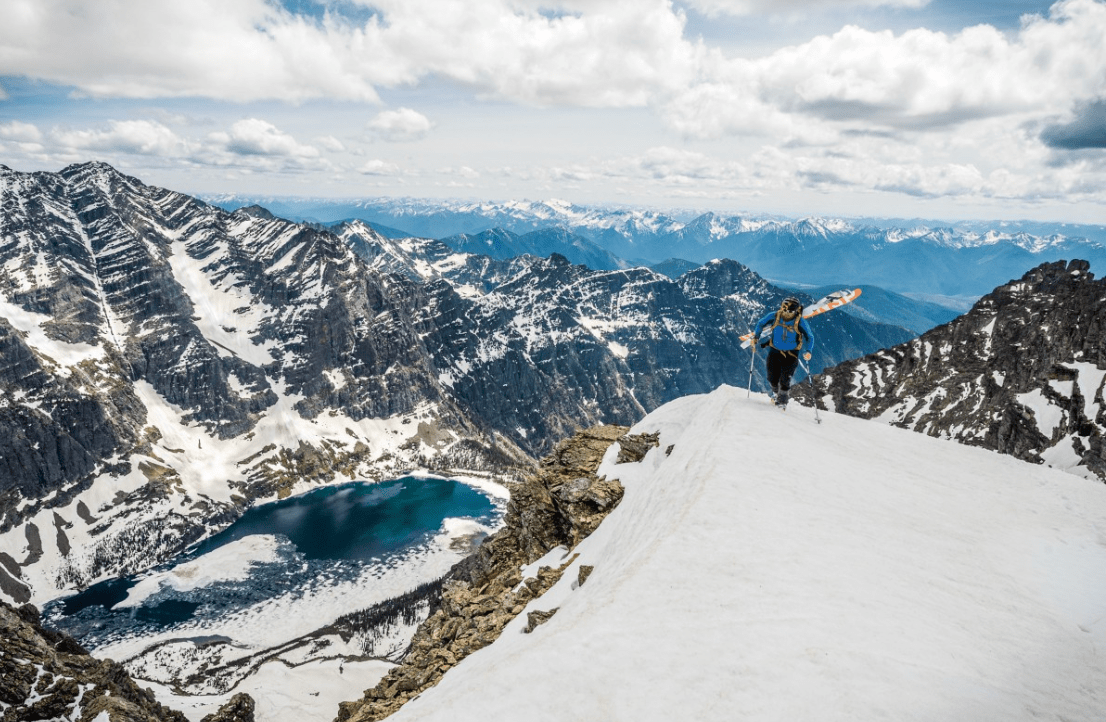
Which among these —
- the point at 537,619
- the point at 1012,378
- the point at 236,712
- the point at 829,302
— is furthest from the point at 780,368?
the point at 1012,378

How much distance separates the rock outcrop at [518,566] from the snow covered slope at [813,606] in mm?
3122

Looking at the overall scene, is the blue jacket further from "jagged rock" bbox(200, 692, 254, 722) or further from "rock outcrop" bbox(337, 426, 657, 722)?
"jagged rock" bbox(200, 692, 254, 722)

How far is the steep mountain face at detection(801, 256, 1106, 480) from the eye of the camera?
100125 millimetres

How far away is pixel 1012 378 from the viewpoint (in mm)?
129875

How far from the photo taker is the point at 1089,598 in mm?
18812

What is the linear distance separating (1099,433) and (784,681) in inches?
4512

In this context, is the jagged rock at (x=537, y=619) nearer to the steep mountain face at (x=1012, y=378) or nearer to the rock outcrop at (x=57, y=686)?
the rock outcrop at (x=57, y=686)

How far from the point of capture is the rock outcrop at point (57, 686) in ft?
217

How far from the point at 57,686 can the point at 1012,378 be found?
183 metres

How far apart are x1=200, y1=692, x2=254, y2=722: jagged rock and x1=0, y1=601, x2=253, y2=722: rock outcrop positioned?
39 centimetres

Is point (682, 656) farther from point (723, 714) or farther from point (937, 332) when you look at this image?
point (937, 332)

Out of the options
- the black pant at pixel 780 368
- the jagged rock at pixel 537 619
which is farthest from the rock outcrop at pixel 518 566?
the black pant at pixel 780 368

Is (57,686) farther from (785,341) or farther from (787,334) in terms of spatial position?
(787,334)

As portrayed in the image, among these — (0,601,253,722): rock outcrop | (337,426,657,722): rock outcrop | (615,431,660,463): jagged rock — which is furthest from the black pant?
(0,601,253,722): rock outcrop
